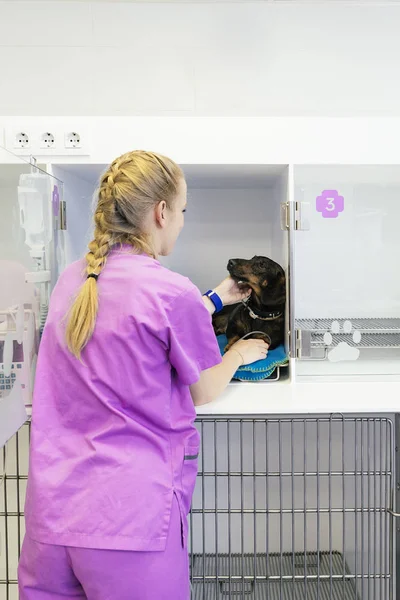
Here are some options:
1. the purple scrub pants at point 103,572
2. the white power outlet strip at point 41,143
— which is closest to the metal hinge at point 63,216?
the white power outlet strip at point 41,143

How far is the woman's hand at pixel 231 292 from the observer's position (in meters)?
1.42

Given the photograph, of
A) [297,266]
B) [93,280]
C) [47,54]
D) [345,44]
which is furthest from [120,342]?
[345,44]

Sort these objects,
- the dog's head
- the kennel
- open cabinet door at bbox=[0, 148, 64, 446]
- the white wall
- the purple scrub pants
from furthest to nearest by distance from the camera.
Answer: the white wall, the dog's head, the kennel, open cabinet door at bbox=[0, 148, 64, 446], the purple scrub pants

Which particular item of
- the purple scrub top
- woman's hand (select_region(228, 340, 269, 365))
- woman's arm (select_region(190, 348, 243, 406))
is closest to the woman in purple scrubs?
the purple scrub top

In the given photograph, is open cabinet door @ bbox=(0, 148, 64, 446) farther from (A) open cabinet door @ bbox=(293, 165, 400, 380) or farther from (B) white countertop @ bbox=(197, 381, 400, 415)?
(A) open cabinet door @ bbox=(293, 165, 400, 380)

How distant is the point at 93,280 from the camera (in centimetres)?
89

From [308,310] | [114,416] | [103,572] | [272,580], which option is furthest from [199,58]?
[272,580]

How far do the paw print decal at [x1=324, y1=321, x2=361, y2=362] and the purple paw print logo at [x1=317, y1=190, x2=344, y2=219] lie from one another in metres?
0.28

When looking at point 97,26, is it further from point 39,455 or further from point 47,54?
point 39,455

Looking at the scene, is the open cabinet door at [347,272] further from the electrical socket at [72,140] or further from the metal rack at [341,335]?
the electrical socket at [72,140]

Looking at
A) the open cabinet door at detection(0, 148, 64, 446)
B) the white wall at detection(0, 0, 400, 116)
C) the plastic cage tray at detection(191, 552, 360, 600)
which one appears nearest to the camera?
the open cabinet door at detection(0, 148, 64, 446)

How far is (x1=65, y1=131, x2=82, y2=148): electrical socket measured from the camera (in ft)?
4.28

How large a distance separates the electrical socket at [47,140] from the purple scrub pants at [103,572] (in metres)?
0.90

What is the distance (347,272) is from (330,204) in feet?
0.59
